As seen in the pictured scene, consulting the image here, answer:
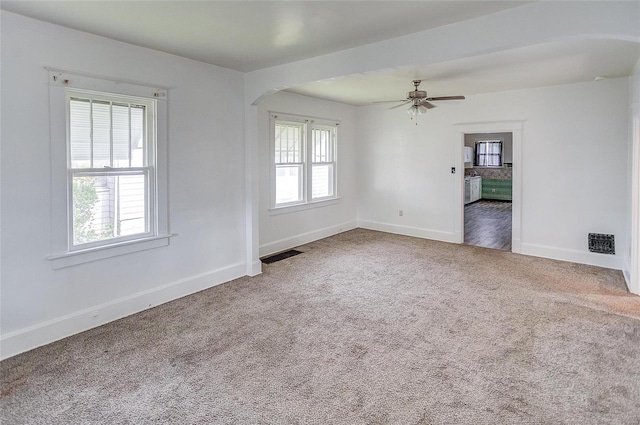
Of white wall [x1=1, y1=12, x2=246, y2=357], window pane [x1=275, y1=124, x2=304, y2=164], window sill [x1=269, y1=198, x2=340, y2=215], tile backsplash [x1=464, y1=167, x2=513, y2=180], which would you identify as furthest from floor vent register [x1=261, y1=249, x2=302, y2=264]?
tile backsplash [x1=464, y1=167, x2=513, y2=180]

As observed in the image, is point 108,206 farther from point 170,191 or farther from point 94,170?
point 170,191

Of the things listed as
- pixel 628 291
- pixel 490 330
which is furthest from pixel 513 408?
pixel 628 291

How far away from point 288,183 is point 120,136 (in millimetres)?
3153

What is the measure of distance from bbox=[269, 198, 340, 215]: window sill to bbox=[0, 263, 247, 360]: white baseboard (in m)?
1.57

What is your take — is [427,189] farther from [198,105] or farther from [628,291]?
[198,105]

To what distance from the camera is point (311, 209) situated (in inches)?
269

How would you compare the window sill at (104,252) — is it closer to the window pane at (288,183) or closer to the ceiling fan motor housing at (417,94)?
the window pane at (288,183)

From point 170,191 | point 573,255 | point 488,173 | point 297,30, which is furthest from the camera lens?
point 488,173

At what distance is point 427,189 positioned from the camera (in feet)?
23.1

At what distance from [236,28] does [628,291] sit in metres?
5.00

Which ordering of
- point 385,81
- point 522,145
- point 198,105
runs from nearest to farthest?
point 198,105 → point 385,81 → point 522,145

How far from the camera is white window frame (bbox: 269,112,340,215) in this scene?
595 centimetres

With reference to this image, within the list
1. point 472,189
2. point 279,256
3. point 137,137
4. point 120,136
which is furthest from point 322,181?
point 472,189

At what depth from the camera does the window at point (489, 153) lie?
42.0 feet
